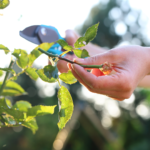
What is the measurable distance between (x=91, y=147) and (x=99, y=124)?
2020 millimetres

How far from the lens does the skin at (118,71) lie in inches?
14.9

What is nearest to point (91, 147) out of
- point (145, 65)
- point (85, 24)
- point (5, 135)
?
point (5, 135)

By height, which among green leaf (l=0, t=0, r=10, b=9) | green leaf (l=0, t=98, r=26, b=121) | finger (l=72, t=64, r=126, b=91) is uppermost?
green leaf (l=0, t=0, r=10, b=9)

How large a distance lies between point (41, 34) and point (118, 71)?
0.31 m

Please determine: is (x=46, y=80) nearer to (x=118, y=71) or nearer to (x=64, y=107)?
(x=64, y=107)

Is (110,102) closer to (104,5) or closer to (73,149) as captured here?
(73,149)

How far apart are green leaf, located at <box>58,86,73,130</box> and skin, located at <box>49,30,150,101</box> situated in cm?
6

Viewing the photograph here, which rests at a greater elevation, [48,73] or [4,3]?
[4,3]

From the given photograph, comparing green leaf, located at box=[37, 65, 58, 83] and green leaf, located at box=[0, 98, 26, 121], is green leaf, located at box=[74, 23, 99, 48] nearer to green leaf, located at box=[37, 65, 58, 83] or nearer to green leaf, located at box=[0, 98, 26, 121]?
green leaf, located at box=[37, 65, 58, 83]

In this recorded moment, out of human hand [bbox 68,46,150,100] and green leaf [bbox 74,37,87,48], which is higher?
green leaf [bbox 74,37,87,48]

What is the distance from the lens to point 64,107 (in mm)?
333

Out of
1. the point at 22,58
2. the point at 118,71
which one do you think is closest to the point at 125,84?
the point at 118,71

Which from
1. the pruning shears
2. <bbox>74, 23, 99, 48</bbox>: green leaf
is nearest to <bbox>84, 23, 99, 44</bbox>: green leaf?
<bbox>74, 23, 99, 48</bbox>: green leaf

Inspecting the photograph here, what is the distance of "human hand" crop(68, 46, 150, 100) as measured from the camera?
377 mm
